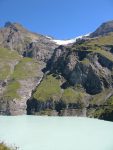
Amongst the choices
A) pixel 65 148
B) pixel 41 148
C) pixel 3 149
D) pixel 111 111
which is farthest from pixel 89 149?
pixel 111 111

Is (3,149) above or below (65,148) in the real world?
above

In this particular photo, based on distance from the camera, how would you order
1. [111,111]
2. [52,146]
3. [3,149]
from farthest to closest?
1. [111,111]
2. [52,146]
3. [3,149]

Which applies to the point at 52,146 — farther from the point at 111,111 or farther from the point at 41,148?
the point at 111,111

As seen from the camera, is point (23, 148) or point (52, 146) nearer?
point (23, 148)

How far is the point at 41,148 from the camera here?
226ft

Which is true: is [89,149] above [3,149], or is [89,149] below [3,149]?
below

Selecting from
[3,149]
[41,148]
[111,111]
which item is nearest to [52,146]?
[41,148]

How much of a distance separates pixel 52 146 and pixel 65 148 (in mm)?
4168

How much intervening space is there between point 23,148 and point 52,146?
7.33 meters

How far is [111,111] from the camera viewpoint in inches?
7106

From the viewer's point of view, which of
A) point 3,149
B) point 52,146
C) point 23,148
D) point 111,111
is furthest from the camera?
point 111,111

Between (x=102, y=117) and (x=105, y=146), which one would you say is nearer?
(x=105, y=146)

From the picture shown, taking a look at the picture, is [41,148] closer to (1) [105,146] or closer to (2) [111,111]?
(1) [105,146]

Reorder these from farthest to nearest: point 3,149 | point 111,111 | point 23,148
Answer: point 111,111
point 23,148
point 3,149
